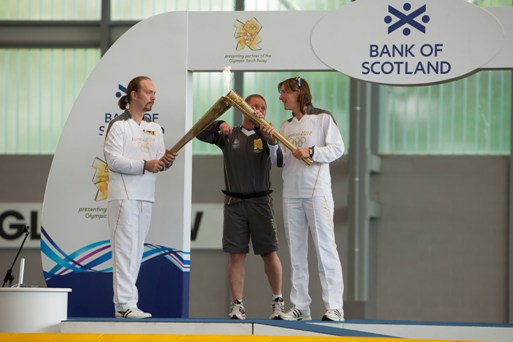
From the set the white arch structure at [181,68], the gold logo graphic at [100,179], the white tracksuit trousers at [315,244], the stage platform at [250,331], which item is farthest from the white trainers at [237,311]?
the gold logo graphic at [100,179]

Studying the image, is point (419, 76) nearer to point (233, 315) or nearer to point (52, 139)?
point (233, 315)

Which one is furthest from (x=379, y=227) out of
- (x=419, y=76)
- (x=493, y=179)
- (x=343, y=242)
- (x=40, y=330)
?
(x=40, y=330)

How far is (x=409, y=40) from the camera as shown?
25.8ft

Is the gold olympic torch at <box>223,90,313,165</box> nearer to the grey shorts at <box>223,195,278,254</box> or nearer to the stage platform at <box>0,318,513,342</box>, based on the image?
the grey shorts at <box>223,195,278,254</box>

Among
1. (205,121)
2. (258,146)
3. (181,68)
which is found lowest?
(258,146)

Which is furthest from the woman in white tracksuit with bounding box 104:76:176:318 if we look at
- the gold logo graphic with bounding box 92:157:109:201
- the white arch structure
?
the gold logo graphic with bounding box 92:157:109:201

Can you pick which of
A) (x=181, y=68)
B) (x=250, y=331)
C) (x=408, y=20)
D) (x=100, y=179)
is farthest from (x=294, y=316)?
(x=408, y=20)

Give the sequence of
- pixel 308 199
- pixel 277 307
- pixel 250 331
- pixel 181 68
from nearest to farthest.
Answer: pixel 250 331, pixel 308 199, pixel 277 307, pixel 181 68

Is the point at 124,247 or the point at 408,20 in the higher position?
the point at 408,20

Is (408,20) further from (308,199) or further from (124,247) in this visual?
(124,247)

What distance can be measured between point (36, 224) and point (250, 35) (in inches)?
223

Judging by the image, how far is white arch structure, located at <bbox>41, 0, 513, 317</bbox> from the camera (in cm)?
785

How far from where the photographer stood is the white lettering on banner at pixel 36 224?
42.0 ft

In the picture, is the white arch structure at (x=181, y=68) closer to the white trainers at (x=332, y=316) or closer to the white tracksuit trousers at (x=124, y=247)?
the white tracksuit trousers at (x=124, y=247)
